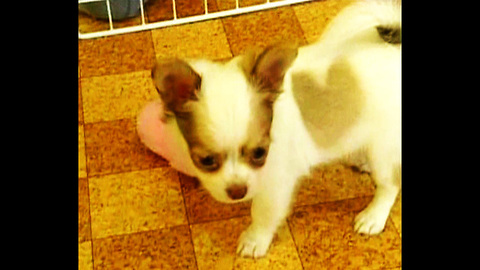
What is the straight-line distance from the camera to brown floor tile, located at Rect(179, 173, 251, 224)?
176cm

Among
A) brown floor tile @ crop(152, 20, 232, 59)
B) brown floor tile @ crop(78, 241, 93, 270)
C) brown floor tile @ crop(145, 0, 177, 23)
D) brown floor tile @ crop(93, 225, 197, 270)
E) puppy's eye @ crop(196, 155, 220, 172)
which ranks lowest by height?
brown floor tile @ crop(78, 241, 93, 270)

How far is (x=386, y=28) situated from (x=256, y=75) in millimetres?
364

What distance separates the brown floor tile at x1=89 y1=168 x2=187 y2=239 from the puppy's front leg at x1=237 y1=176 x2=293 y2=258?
17cm

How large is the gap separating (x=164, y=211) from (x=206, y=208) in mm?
101

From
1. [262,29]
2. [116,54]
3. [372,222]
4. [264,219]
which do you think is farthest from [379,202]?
[116,54]

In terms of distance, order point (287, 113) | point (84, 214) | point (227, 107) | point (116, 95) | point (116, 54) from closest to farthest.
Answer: point (227, 107), point (287, 113), point (84, 214), point (116, 95), point (116, 54)

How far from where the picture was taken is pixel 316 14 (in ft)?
7.38

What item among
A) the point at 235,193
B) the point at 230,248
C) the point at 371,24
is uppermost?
the point at 371,24

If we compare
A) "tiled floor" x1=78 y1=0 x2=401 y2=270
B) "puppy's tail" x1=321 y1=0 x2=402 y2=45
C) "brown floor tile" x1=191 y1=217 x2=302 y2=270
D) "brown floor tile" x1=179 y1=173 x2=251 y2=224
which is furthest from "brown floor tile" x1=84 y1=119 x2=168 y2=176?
"puppy's tail" x1=321 y1=0 x2=402 y2=45

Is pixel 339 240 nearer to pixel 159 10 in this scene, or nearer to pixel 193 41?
pixel 193 41

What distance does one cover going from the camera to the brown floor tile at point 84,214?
67.7 inches

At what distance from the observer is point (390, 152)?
1.57m

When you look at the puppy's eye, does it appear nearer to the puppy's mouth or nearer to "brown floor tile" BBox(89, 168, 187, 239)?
the puppy's mouth
